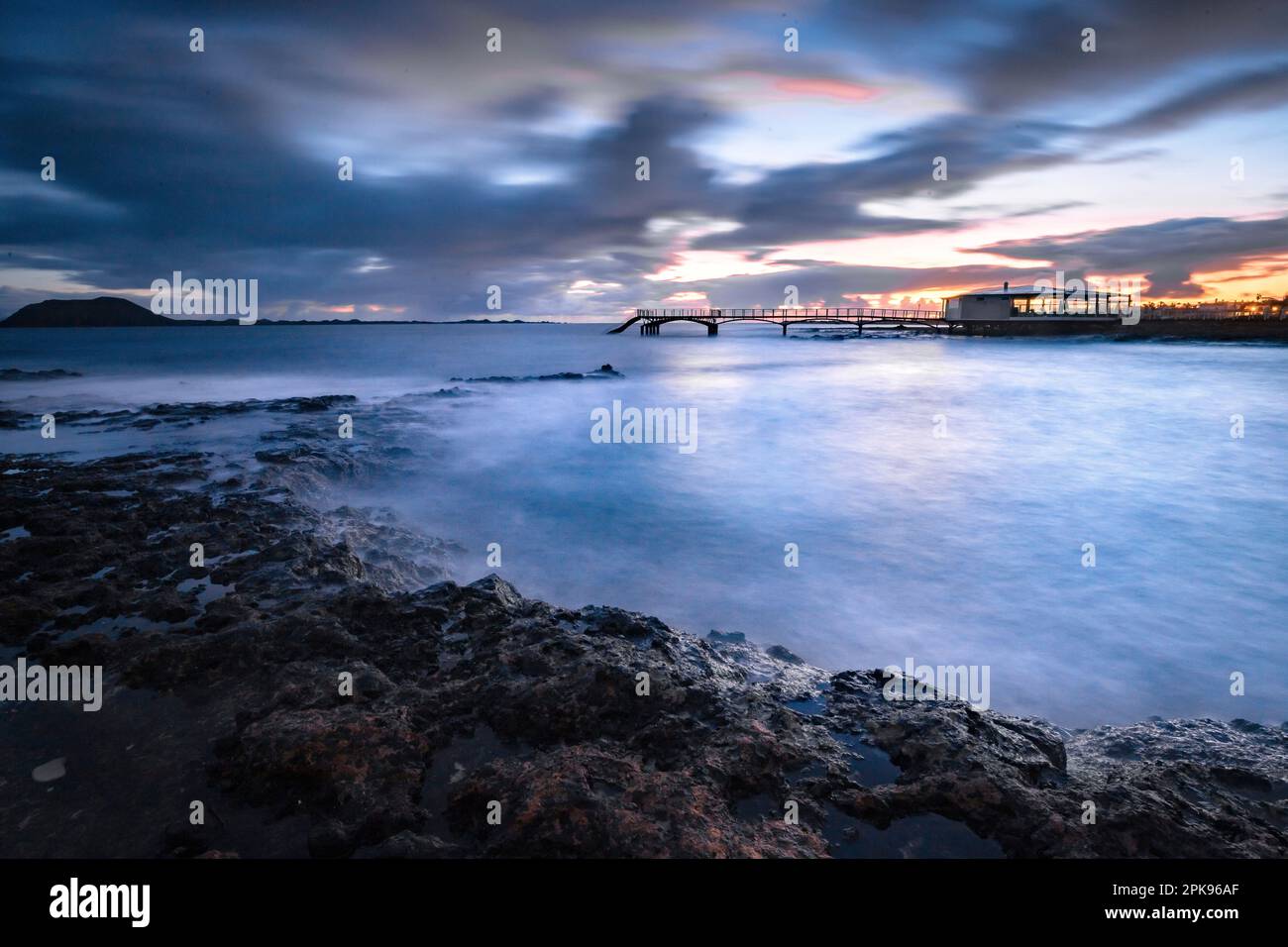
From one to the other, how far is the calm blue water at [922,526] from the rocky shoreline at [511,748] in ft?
4.97

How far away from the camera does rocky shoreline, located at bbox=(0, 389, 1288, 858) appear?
115 inches

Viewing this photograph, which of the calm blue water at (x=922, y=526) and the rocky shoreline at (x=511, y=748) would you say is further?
the calm blue water at (x=922, y=526)

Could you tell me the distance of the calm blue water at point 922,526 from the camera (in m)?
6.35

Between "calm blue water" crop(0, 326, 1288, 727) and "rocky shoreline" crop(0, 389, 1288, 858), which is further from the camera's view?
"calm blue water" crop(0, 326, 1288, 727)

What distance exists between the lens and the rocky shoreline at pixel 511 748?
2.93m

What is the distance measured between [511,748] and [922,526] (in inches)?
344

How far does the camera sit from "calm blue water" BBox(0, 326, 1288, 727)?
6.35m

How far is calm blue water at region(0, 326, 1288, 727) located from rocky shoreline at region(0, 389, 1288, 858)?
4.97 feet

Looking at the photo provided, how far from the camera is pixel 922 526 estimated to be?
10195mm

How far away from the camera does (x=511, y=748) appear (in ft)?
11.8

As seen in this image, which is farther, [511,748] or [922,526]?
[922,526]

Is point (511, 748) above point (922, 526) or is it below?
below
